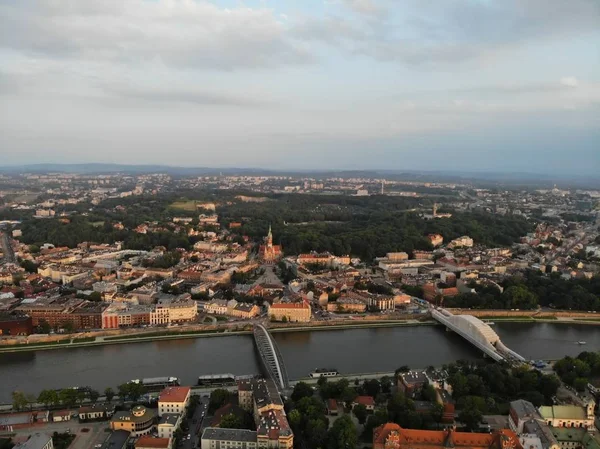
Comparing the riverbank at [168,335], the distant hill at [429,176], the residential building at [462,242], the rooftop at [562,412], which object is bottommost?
the riverbank at [168,335]

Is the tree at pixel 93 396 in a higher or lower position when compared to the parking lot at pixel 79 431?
higher

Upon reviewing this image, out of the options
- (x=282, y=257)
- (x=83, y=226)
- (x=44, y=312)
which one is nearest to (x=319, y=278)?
(x=282, y=257)

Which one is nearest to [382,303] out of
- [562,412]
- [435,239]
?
[562,412]

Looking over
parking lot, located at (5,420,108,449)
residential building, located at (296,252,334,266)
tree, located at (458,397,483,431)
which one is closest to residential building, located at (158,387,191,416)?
parking lot, located at (5,420,108,449)

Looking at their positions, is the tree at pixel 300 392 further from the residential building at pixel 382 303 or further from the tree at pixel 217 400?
the residential building at pixel 382 303

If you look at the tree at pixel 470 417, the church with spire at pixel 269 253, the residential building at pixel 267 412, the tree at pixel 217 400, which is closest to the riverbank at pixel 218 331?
→ the tree at pixel 217 400

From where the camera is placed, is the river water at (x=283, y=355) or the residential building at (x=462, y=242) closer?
the river water at (x=283, y=355)

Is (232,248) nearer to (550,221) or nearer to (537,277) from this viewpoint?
(537,277)
